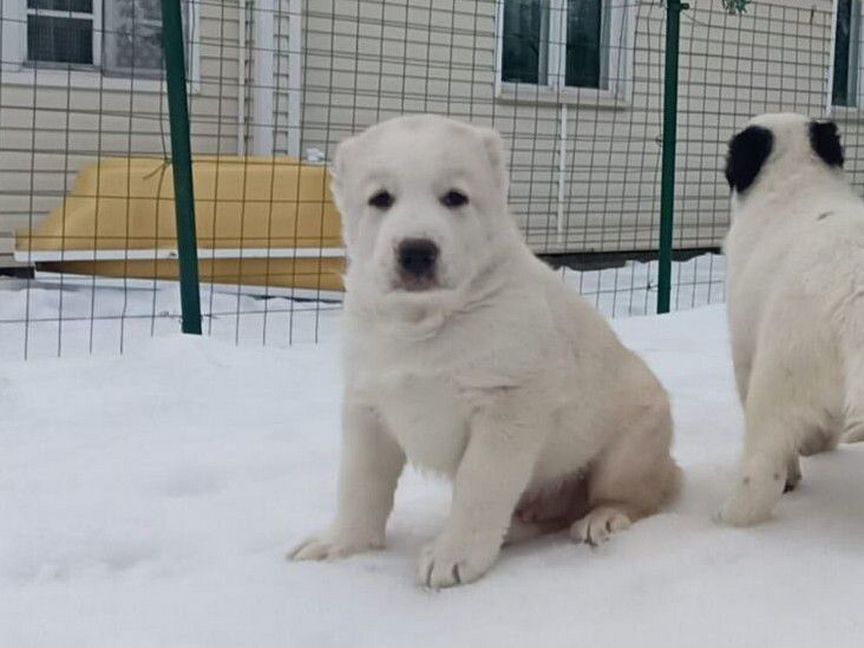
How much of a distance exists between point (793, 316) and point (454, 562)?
923mm

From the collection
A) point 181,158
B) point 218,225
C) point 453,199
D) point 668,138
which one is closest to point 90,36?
point 218,225

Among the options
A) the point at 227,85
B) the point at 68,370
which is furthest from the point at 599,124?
the point at 68,370

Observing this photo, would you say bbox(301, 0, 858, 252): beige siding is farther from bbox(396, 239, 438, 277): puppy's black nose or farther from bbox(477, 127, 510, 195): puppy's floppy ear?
bbox(396, 239, 438, 277): puppy's black nose

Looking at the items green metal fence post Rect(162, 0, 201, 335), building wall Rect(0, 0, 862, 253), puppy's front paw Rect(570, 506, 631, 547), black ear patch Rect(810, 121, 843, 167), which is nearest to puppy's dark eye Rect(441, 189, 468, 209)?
puppy's front paw Rect(570, 506, 631, 547)

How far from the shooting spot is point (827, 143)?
127 inches

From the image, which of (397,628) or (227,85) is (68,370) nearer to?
(397,628)

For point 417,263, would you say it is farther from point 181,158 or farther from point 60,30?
point 60,30

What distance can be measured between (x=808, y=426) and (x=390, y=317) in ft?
3.13

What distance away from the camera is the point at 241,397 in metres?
4.26

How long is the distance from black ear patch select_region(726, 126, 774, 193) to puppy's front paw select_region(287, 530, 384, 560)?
4.99 feet

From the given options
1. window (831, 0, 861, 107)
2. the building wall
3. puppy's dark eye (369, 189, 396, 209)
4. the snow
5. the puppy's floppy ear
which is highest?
window (831, 0, 861, 107)

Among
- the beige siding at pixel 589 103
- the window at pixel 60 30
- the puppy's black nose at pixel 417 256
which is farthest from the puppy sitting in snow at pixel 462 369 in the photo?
the window at pixel 60 30

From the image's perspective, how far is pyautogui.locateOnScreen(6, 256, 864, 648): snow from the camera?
213cm

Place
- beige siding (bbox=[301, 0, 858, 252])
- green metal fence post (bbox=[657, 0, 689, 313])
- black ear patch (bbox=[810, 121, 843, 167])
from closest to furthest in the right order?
black ear patch (bbox=[810, 121, 843, 167]) → green metal fence post (bbox=[657, 0, 689, 313]) → beige siding (bbox=[301, 0, 858, 252])
